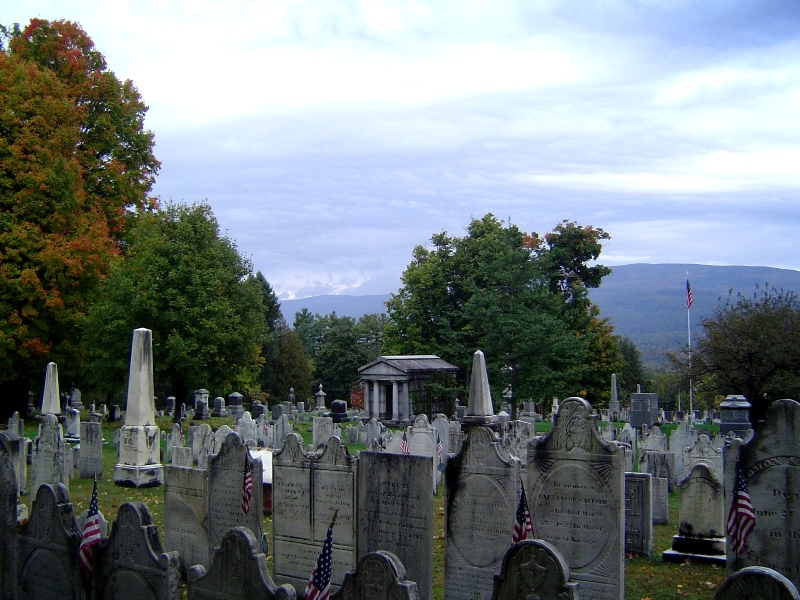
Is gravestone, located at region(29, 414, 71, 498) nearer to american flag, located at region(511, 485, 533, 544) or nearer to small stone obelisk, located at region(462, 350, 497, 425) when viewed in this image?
small stone obelisk, located at region(462, 350, 497, 425)

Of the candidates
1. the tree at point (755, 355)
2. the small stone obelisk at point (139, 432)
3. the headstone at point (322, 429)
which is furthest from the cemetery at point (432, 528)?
the tree at point (755, 355)

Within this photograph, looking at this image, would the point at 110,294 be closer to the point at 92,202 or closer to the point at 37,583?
the point at 92,202

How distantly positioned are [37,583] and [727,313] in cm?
3109

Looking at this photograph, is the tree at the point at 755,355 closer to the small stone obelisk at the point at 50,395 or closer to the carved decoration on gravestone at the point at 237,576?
the small stone obelisk at the point at 50,395

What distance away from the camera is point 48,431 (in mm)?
14633

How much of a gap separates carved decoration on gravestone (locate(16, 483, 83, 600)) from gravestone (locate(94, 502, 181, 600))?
1.30ft

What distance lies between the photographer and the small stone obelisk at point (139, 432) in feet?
52.9

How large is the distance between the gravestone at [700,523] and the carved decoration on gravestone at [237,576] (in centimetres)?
694

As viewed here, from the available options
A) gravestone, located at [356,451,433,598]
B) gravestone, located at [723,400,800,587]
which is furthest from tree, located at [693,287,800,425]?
gravestone, located at [356,451,433,598]

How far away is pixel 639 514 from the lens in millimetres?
11094

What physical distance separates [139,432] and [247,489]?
735cm

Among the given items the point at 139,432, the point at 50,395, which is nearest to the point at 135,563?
the point at 139,432

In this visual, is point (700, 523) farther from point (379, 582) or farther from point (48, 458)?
point (48, 458)

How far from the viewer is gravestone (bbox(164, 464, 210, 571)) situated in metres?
10.3
